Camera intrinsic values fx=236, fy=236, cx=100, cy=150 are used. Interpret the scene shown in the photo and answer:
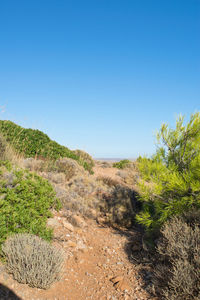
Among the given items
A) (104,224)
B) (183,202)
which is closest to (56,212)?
(104,224)

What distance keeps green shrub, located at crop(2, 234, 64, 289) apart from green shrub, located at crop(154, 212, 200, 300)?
67.1 inches

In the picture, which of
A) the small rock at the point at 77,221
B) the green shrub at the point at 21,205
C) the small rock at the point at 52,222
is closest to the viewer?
the green shrub at the point at 21,205

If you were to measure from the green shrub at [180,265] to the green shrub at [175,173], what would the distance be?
334 mm

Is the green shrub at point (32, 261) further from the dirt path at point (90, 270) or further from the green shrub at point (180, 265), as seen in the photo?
the green shrub at point (180, 265)

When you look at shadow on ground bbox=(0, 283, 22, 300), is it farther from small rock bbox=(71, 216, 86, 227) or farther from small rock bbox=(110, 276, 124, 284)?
small rock bbox=(71, 216, 86, 227)

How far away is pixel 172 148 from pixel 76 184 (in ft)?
14.3

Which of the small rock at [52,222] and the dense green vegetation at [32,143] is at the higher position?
the dense green vegetation at [32,143]

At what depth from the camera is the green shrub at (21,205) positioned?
166 inches

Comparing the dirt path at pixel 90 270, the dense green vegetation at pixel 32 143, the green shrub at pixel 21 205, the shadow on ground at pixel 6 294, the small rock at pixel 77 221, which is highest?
the dense green vegetation at pixel 32 143

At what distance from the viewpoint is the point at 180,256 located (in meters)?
3.88

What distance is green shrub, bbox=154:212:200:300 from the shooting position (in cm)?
343

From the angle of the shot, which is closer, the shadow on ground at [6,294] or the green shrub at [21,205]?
the shadow on ground at [6,294]

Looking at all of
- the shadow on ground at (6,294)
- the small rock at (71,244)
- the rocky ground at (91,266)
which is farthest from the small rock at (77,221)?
the shadow on ground at (6,294)

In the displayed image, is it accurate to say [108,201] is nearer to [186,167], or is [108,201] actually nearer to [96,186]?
[96,186]
